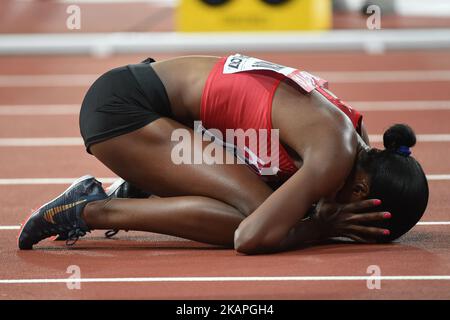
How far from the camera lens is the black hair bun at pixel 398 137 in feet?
15.4

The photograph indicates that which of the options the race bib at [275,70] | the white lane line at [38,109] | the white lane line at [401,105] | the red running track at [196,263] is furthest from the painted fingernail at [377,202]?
the white lane line at [38,109]

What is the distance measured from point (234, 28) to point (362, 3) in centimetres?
290

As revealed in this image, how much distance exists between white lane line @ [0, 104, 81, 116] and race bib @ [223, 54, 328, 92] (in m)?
4.30

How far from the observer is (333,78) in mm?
10484

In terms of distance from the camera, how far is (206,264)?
4.58 m

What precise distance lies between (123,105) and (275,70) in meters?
0.69
